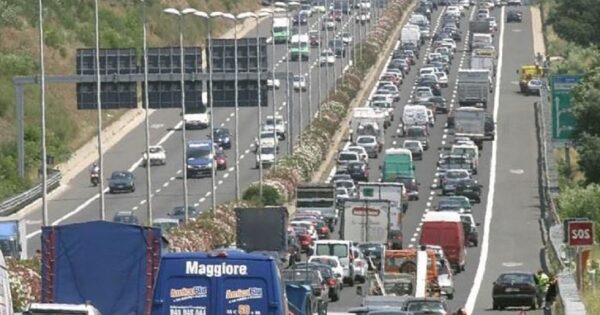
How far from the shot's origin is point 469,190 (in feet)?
338

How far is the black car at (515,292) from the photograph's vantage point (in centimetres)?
6112

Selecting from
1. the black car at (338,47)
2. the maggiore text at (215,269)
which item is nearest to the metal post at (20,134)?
the black car at (338,47)

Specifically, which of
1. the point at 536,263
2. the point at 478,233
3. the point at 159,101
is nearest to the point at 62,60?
the point at 159,101

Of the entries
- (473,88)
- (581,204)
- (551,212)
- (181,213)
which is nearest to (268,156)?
(181,213)

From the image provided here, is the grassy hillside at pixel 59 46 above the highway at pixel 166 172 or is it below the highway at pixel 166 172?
above

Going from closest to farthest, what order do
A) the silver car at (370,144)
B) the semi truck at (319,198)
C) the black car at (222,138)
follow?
1. the semi truck at (319,198)
2. the silver car at (370,144)
3. the black car at (222,138)

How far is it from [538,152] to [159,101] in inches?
1140

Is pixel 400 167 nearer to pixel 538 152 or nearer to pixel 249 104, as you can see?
pixel 249 104

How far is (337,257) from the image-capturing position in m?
68.7

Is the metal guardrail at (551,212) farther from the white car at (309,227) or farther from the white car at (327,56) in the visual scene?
the white car at (327,56)

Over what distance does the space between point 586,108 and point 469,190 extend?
13.8 metres

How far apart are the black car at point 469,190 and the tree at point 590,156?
26.0 feet

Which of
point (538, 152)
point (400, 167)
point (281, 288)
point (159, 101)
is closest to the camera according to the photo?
point (281, 288)

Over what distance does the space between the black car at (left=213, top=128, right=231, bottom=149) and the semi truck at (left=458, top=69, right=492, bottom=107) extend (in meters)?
17.7
